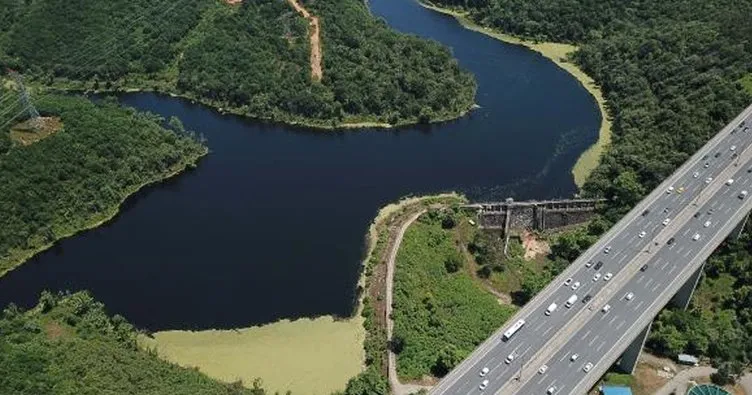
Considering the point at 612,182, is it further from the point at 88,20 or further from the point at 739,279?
the point at 88,20

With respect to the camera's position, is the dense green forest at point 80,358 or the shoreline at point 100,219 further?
the shoreline at point 100,219

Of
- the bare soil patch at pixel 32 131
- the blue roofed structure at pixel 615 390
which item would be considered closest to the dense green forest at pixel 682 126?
the blue roofed structure at pixel 615 390

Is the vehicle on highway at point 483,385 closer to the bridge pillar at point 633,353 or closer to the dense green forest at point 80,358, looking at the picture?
the bridge pillar at point 633,353

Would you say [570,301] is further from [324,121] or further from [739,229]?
[324,121]

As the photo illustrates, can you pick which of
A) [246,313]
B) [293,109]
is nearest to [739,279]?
[246,313]

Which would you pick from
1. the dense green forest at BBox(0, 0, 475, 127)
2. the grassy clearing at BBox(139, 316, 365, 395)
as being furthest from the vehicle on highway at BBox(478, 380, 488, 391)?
the dense green forest at BBox(0, 0, 475, 127)

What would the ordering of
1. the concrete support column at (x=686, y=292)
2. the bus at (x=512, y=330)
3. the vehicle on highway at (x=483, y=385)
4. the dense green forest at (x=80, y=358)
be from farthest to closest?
the concrete support column at (x=686, y=292), the bus at (x=512, y=330), the dense green forest at (x=80, y=358), the vehicle on highway at (x=483, y=385)
